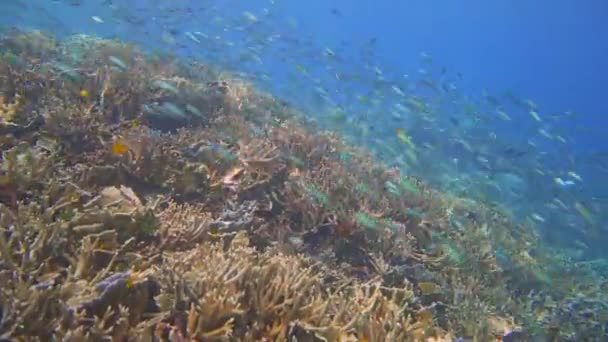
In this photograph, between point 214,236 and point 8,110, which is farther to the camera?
point 8,110

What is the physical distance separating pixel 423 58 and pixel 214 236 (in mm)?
20916

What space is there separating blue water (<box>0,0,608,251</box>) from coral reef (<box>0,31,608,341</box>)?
24.6 ft

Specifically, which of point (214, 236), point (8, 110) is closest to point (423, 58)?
point (8, 110)

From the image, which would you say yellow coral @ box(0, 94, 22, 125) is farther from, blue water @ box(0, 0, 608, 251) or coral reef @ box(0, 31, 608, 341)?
blue water @ box(0, 0, 608, 251)

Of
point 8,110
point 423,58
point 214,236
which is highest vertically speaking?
point 8,110

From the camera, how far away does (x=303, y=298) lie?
368cm

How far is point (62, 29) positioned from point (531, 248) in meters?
24.0

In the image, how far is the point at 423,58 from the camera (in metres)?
23.3

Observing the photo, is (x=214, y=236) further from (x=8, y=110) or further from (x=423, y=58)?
(x=423, y=58)

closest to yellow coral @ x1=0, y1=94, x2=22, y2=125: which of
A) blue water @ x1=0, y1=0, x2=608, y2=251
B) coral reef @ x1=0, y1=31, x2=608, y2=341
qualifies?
coral reef @ x1=0, y1=31, x2=608, y2=341

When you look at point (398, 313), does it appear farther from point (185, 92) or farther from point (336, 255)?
point (185, 92)

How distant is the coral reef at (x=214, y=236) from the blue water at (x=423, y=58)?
7.50 meters

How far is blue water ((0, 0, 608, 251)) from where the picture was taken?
64.1 feet

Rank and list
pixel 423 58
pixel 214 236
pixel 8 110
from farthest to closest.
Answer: pixel 423 58 → pixel 8 110 → pixel 214 236
